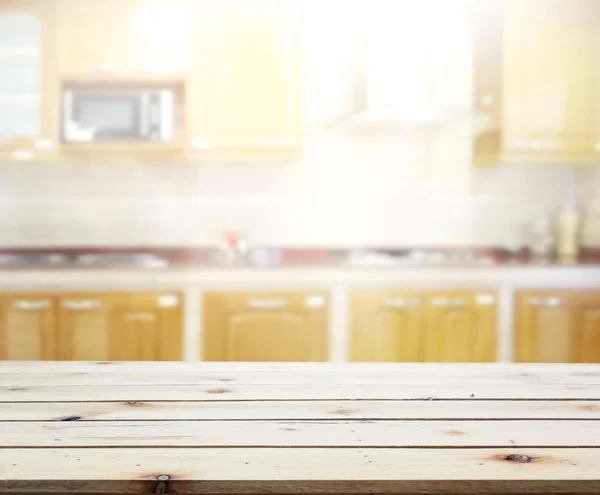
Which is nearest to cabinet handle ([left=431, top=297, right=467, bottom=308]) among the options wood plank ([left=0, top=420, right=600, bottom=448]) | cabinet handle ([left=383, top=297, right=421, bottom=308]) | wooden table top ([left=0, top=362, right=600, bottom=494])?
cabinet handle ([left=383, top=297, right=421, bottom=308])

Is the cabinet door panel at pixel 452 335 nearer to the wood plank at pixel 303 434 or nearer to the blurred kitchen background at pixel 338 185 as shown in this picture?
the blurred kitchen background at pixel 338 185

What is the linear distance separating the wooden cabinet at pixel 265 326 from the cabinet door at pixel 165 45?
124 centimetres

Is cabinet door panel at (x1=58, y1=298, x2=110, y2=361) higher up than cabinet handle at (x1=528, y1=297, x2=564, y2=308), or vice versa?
cabinet handle at (x1=528, y1=297, x2=564, y2=308)

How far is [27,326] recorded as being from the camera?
279cm

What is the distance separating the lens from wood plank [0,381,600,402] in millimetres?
1014

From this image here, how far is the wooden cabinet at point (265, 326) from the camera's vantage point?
9.34ft

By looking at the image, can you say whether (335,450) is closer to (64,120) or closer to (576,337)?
(576,337)

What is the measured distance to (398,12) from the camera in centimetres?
325

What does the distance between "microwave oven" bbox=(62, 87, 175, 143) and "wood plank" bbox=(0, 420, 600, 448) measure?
2.43 meters

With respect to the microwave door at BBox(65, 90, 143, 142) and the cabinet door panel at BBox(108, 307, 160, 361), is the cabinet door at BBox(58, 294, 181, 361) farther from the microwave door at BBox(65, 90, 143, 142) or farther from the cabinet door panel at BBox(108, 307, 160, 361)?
the microwave door at BBox(65, 90, 143, 142)

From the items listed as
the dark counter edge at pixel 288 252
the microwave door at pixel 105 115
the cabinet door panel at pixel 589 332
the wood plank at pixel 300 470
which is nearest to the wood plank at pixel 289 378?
the wood plank at pixel 300 470

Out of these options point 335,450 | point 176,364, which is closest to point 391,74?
point 176,364

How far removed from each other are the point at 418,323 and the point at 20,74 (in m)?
2.45

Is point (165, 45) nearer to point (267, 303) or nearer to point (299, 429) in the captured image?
point (267, 303)
